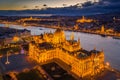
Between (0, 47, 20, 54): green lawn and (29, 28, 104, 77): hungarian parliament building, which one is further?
(0, 47, 20, 54): green lawn

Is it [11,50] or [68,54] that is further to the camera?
[11,50]

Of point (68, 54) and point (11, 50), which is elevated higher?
point (68, 54)

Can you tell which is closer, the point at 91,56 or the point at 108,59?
the point at 91,56

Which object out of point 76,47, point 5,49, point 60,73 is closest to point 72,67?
point 60,73

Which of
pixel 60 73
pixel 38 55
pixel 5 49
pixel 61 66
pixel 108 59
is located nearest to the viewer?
pixel 60 73

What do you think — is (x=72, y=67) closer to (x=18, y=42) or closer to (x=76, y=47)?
(x=76, y=47)

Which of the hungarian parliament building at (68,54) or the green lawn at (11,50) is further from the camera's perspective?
the green lawn at (11,50)

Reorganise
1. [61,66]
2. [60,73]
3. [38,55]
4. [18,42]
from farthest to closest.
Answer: [18,42], [38,55], [61,66], [60,73]

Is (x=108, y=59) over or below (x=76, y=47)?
below
